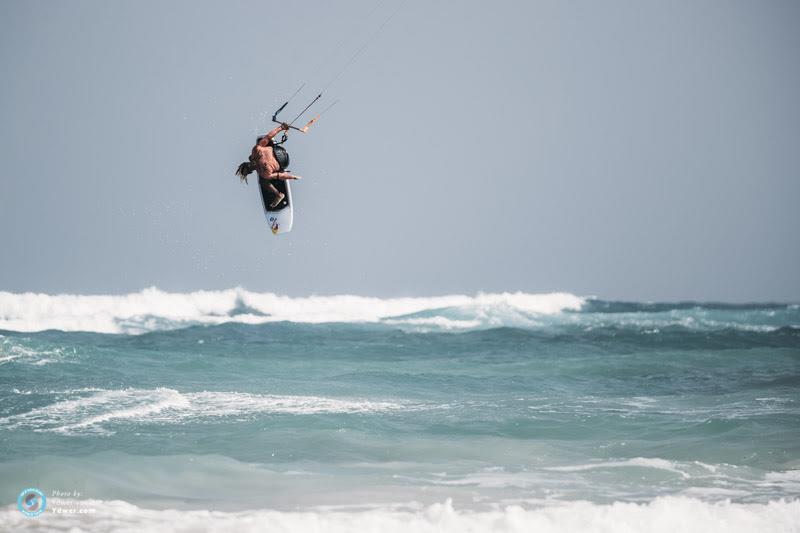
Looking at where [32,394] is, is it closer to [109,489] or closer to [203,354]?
[109,489]

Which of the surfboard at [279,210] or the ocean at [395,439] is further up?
the surfboard at [279,210]

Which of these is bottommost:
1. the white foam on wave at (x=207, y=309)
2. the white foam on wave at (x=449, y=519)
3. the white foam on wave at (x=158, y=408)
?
the white foam on wave at (x=449, y=519)

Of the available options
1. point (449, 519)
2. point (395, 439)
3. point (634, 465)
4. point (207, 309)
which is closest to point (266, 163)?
point (395, 439)

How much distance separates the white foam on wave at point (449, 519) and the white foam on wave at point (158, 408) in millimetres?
3918

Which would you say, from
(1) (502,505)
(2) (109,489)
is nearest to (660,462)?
(1) (502,505)

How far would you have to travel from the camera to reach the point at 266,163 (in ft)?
39.8

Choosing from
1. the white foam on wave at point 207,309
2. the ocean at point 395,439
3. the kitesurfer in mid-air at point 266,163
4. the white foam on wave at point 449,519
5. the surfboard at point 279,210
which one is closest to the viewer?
the white foam on wave at point 449,519

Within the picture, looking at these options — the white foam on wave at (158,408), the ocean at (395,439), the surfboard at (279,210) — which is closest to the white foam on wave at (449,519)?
the ocean at (395,439)

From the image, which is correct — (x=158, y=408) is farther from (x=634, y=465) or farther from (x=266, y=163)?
(x=634, y=465)

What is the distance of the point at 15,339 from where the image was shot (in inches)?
827

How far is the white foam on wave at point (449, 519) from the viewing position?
22.5 ft

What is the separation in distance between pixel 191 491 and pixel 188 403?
524cm

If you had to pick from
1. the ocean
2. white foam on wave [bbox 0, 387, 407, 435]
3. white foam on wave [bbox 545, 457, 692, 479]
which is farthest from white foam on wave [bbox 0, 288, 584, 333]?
white foam on wave [bbox 545, 457, 692, 479]

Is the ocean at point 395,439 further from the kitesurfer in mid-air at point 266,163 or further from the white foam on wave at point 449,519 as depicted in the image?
the kitesurfer in mid-air at point 266,163
